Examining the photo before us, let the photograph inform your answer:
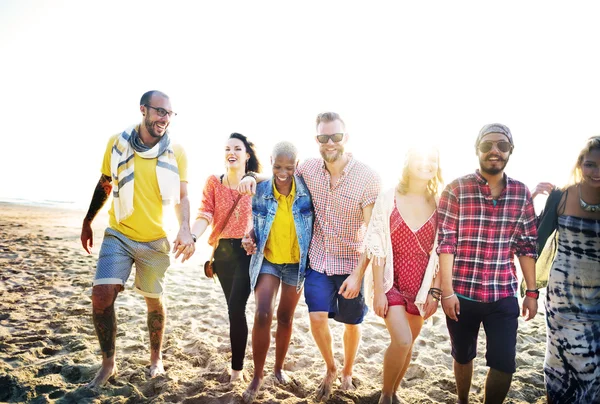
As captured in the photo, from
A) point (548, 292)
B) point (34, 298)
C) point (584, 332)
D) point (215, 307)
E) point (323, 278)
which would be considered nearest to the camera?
point (584, 332)

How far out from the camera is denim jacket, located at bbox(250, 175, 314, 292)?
357 cm

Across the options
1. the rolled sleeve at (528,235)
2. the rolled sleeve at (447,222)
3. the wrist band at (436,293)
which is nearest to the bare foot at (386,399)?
the wrist band at (436,293)

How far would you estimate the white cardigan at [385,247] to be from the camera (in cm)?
314

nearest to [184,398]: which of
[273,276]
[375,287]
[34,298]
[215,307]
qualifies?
[273,276]

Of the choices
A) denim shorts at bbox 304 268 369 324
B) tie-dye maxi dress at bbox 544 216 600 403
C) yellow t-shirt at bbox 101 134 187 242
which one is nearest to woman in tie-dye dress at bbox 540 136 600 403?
tie-dye maxi dress at bbox 544 216 600 403

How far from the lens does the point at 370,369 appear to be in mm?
4172

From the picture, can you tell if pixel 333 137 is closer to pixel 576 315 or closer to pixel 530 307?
pixel 530 307

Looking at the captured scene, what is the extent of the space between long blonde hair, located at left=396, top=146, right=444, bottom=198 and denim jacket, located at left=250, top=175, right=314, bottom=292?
868 mm

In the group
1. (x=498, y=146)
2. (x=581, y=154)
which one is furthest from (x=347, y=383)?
(x=581, y=154)

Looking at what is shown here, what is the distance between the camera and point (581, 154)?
304 centimetres

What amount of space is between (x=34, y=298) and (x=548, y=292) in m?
6.36

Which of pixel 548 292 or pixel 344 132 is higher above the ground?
pixel 344 132

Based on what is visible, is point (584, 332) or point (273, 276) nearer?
point (584, 332)

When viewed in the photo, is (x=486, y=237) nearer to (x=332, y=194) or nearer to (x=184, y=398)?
(x=332, y=194)
